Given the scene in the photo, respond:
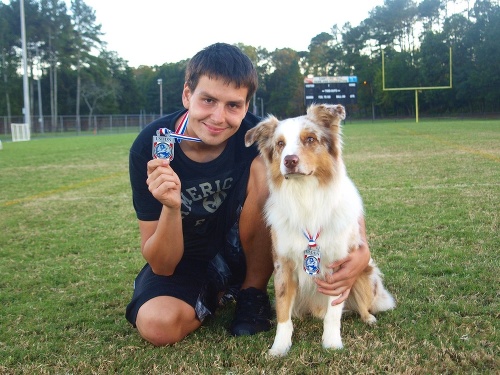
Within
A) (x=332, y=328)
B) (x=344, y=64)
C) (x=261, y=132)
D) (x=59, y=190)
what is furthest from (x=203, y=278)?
(x=344, y=64)

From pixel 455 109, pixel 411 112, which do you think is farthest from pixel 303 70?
pixel 455 109

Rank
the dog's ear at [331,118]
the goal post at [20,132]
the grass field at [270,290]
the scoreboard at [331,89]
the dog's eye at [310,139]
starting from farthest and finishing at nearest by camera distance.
Answer: the scoreboard at [331,89] < the goal post at [20,132] < the dog's ear at [331,118] < the dog's eye at [310,139] < the grass field at [270,290]

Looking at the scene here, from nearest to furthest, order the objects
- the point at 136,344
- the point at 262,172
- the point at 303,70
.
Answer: the point at 136,344 → the point at 262,172 → the point at 303,70

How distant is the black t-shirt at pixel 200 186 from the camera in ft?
10.7

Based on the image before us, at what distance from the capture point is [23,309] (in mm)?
3564

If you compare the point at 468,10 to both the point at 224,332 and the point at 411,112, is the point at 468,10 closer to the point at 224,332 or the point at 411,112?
the point at 411,112

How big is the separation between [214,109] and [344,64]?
245ft

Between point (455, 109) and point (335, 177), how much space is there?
58567 millimetres

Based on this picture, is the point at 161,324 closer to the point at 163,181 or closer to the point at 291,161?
the point at 163,181

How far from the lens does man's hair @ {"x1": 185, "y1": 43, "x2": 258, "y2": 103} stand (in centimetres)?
311

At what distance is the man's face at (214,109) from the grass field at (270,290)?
4.22 ft

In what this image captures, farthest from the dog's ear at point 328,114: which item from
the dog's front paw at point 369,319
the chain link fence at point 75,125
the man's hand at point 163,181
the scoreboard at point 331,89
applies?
the scoreboard at point 331,89

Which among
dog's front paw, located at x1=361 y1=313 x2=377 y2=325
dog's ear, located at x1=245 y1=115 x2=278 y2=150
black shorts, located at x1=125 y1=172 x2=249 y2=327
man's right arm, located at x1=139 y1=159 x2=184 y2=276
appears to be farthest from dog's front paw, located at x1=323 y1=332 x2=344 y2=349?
dog's ear, located at x1=245 y1=115 x2=278 y2=150

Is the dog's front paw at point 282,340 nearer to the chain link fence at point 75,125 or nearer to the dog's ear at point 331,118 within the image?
the dog's ear at point 331,118
